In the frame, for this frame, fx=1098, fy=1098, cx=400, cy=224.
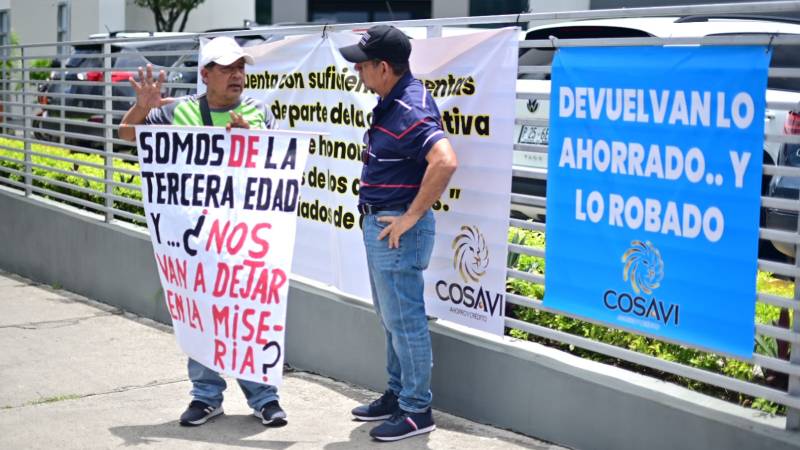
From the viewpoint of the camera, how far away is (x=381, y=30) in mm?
5168

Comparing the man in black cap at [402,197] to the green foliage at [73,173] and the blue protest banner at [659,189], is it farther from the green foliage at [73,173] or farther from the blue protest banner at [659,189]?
the green foliage at [73,173]

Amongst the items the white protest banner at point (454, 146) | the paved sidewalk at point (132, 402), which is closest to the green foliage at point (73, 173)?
the paved sidewalk at point (132, 402)

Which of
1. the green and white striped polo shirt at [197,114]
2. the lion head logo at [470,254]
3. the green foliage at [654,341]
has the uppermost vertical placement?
the green and white striped polo shirt at [197,114]

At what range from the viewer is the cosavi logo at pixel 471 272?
5.54 meters

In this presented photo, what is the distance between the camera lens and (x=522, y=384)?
5.40 m

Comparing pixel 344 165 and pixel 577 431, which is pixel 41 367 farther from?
pixel 577 431

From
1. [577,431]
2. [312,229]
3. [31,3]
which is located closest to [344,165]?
[312,229]

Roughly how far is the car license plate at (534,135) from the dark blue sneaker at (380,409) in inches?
89.4

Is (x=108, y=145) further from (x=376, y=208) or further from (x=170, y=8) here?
(x=170, y=8)

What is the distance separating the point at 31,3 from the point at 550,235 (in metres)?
32.8

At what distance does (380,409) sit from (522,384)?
2.59 feet

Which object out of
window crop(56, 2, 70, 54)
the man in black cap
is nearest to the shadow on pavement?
the man in black cap

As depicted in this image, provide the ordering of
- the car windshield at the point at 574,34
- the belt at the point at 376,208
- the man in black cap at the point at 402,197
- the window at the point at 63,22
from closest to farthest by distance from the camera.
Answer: the man in black cap at the point at 402,197 < the belt at the point at 376,208 < the car windshield at the point at 574,34 < the window at the point at 63,22

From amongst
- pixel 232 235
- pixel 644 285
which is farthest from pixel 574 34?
pixel 644 285
